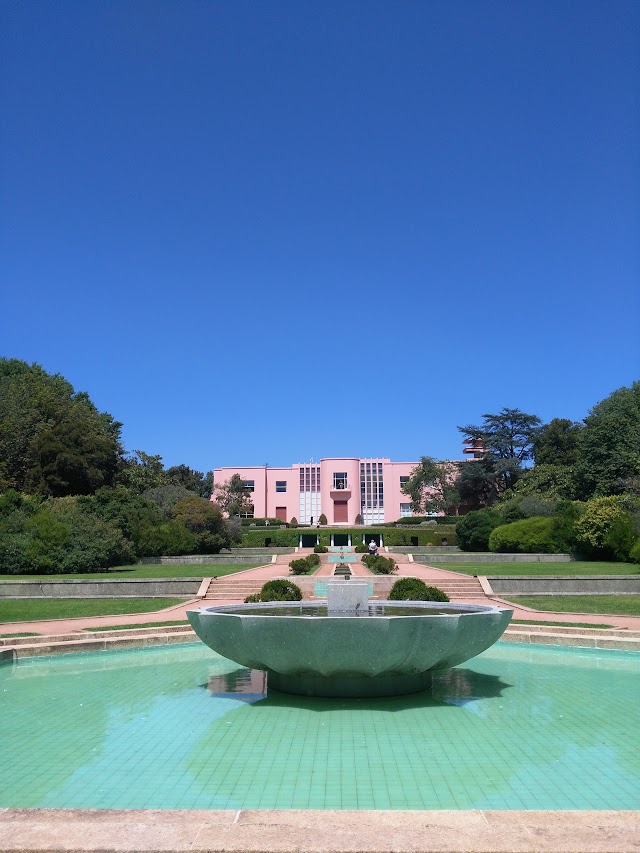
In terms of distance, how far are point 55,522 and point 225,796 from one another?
81.4 ft

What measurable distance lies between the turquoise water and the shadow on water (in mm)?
29

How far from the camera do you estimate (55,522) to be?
27.3 m

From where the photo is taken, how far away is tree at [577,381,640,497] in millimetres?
39750

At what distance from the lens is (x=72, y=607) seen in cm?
1695

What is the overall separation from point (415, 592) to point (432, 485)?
182 feet

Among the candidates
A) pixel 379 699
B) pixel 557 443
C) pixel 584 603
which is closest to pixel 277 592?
pixel 379 699

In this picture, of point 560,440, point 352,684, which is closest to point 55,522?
point 352,684

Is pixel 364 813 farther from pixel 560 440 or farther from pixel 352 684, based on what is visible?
pixel 560 440

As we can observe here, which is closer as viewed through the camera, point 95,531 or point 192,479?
point 95,531

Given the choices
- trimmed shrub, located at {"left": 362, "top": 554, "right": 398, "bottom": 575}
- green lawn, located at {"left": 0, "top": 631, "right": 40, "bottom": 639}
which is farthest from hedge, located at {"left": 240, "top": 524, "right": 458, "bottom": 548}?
green lawn, located at {"left": 0, "top": 631, "right": 40, "bottom": 639}

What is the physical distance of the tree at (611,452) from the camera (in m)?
39.8

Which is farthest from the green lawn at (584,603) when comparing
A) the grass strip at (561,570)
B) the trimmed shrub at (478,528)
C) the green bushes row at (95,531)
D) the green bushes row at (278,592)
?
the trimmed shrub at (478,528)

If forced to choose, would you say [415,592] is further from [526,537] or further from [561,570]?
[526,537]

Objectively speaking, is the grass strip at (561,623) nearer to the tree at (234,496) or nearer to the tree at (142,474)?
the tree at (142,474)
